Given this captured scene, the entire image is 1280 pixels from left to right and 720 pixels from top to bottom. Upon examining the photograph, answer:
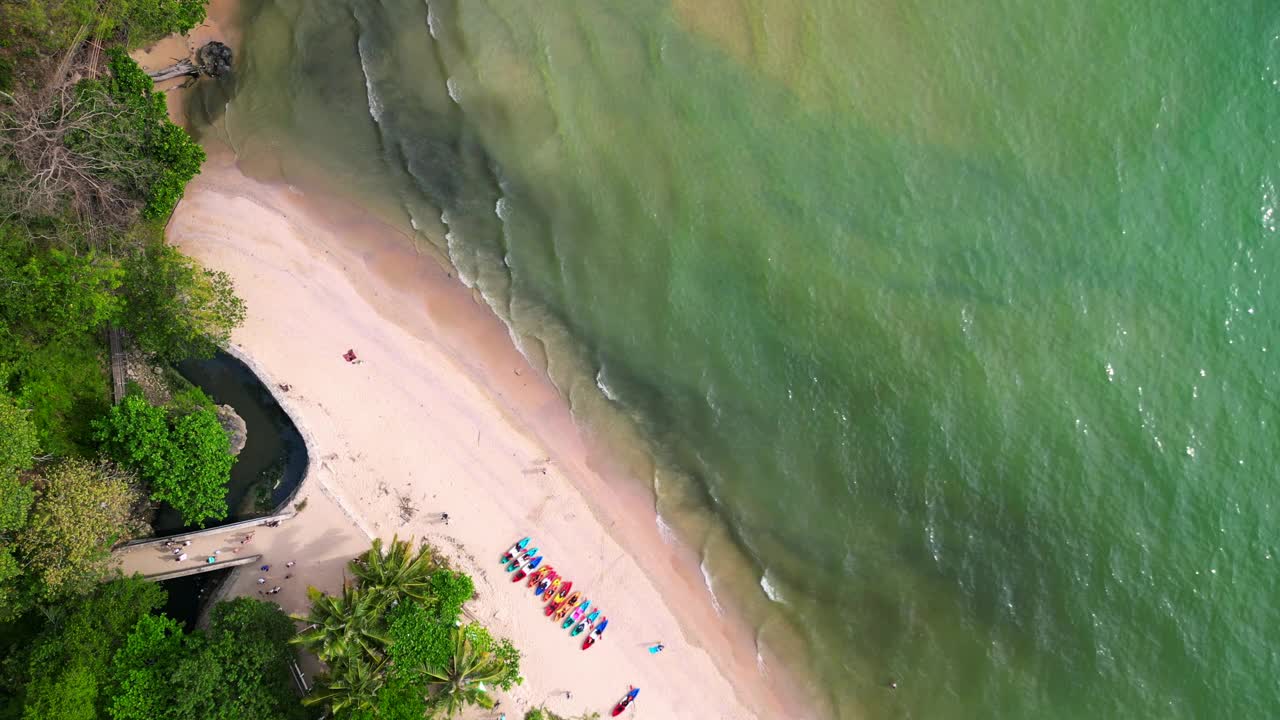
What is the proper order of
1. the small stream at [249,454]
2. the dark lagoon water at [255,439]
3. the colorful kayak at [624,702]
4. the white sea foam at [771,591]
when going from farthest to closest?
the white sea foam at [771,591]
the colorful kayak at [624,702]
the dark lagoon water at [255,439]
the small stream at [249,454]

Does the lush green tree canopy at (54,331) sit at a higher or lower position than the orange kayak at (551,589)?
lower

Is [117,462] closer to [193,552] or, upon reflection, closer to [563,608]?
[193,552]

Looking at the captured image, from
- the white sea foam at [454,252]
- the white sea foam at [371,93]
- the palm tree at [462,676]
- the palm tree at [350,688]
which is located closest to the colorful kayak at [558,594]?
the palm tree at [462,676]

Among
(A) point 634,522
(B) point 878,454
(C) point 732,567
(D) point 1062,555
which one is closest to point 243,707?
(A) point 634,522

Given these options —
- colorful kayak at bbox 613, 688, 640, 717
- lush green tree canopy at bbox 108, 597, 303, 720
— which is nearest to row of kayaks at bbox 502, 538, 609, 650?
colorful kayak at bbox 613, 688, 640, 717

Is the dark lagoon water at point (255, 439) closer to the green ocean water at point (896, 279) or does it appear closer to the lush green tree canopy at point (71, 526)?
the lush green tree canopy at point (71, 526)

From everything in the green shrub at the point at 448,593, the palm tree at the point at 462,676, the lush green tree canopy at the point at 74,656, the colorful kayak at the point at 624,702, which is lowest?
the lush green tree canopy at the point at 74,656

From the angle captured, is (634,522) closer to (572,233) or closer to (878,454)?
(878,454)

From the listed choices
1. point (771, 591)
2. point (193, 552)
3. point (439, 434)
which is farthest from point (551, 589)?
point (193, 552)
